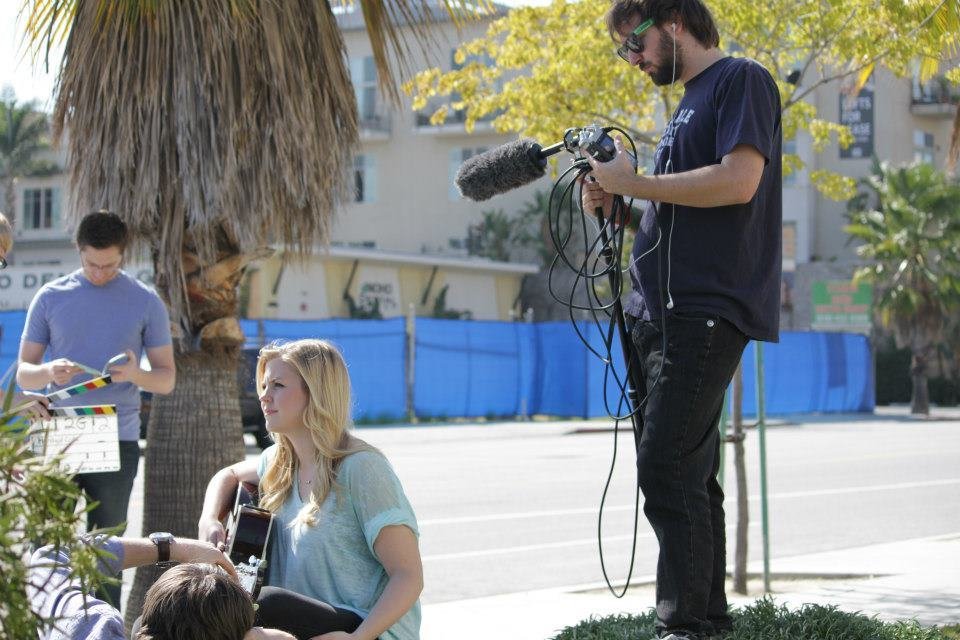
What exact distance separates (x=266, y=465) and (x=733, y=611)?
78.7 inches

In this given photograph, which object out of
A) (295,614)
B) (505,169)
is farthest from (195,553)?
(505,169)

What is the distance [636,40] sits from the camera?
4.47m

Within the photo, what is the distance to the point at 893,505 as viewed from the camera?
13984 millimetres

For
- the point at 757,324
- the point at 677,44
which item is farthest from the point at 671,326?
the point at 677,44

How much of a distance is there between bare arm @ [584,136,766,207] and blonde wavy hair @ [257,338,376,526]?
1.11m

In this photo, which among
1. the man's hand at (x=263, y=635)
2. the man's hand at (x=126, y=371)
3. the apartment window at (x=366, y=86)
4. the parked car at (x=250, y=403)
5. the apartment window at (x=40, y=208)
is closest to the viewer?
the man's hand at (x=263, y=635)

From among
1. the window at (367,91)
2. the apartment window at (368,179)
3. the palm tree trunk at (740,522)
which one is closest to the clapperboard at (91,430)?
the palm tree trunk at (740,522)

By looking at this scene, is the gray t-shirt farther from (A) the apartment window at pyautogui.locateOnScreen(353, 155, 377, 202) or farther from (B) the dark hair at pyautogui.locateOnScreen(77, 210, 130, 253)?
(A) the apartment window at pyautogui.locateOnScreen(353, 155, 377, 202)

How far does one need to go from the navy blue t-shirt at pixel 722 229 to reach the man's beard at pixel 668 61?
0.26 feet

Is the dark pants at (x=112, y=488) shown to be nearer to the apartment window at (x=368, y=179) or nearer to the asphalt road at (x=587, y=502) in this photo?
the asphalt road at (x=587, y=502)

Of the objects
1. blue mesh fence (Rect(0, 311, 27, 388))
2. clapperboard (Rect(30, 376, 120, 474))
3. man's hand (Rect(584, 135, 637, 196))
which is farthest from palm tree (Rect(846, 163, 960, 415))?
man's hand (Rect(584, 135, 637, 196))

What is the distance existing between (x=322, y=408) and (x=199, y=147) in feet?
9.04

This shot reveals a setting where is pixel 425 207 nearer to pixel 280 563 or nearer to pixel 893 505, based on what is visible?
pixel 893 505

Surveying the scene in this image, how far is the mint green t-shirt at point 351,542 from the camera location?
13.8 ft
